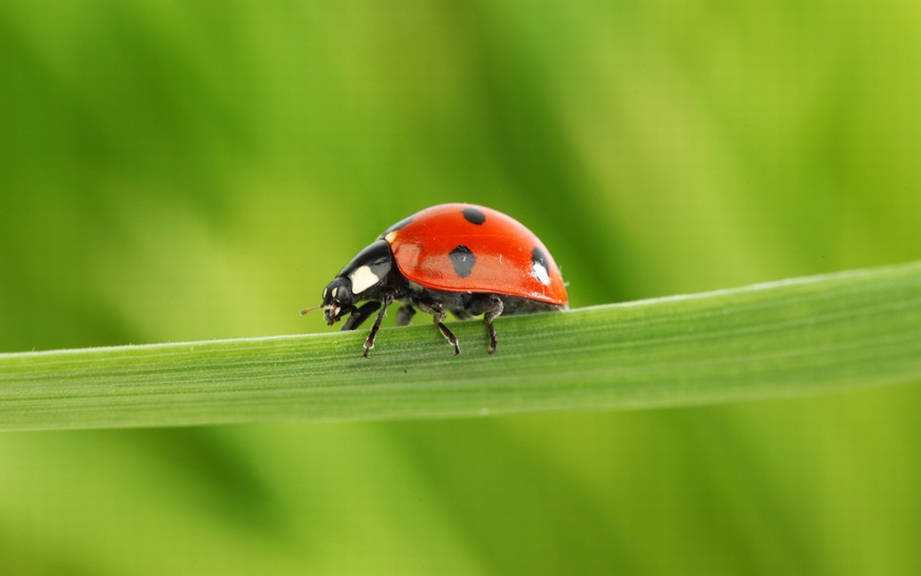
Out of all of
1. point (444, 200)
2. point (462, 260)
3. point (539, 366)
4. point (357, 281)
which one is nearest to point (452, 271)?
point (462, 260)

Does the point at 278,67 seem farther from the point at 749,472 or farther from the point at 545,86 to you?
the point at 749,472

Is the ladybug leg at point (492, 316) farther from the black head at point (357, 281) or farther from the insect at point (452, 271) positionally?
the black head at point (357, 281)

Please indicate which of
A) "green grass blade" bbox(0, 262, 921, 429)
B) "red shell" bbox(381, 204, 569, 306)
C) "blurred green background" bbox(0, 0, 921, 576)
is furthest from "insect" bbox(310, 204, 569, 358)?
"blurred green background" bbox(0, 0, 921, 576)

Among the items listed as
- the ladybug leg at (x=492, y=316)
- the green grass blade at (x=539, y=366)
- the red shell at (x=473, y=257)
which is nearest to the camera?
the green grass blade at (x=539, y=366)

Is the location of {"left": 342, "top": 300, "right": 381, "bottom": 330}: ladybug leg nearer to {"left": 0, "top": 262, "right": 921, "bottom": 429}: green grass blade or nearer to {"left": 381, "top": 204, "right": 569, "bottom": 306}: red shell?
{"left": 381, "top": 204, "right": 569, "bottom": 306}: red shell

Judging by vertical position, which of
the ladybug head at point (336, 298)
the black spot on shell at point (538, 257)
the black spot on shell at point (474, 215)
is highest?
the black spot on shell at point (474, 215)

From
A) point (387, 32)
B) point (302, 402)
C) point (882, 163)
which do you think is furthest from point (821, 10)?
point (302, 402)

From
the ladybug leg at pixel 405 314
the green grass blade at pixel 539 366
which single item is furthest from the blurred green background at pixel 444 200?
the green grass blade at pixel 539 366

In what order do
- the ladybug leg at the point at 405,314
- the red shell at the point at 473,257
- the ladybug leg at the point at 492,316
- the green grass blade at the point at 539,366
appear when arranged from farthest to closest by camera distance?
the ladybug leg at the point at 405,314 → the red shell at the point at 473,257 → the ladybug leg at the point at 492,316 → the green grass blade at the point at 539,366
